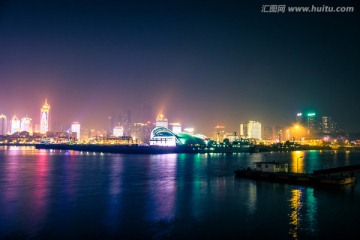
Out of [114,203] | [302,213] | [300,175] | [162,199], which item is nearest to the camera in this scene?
[302,213]

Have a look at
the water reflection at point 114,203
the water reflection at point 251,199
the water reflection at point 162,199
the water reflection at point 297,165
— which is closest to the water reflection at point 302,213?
the water reflection at point 251,199

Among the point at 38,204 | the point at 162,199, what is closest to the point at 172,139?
the point at 162,199

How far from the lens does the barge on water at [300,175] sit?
102ft

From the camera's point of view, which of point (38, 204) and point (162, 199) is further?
point (162, 199)

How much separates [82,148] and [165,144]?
31825 millimetres

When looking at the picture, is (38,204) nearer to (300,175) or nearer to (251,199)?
(251,199)

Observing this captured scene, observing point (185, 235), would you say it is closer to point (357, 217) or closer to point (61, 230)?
point (61, 230)

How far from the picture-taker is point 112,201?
23688mm

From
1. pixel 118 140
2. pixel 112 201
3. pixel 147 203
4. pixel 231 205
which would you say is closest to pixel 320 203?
pixel 231 205

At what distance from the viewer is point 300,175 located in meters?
33.4

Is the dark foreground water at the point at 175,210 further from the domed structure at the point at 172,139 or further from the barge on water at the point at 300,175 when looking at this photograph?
the domed structure at the point at 172,139

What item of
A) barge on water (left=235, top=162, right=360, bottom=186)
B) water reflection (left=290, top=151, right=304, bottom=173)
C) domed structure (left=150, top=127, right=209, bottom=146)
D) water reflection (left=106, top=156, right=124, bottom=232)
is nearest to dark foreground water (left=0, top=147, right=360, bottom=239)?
water reflection (left=106, top=156, right=124, bottom=232)

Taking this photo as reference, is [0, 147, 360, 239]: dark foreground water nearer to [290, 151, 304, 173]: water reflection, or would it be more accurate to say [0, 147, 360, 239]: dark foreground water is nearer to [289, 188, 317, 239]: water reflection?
[289, 188, 317, 239]: water reflection

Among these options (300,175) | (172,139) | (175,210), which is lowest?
(175,210)
